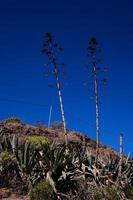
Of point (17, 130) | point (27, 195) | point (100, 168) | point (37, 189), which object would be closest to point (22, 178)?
point (27, 195)

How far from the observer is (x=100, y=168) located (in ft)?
68.7

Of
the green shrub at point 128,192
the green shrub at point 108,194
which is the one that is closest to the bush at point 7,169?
the green shrub at point 108,194

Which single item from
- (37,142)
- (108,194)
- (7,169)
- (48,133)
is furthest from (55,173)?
(48,133)

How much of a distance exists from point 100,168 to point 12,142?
149 inches

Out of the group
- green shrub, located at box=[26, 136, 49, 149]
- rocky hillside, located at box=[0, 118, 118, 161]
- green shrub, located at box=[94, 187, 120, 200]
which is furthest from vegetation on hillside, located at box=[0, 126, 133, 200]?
rocky hillside, located at box=[0, 118, 118, 161]

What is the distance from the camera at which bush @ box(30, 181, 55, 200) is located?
57.0 feet

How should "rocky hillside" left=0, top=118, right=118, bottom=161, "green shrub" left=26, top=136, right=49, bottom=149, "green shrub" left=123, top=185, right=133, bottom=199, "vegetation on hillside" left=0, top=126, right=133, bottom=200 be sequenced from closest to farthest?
"green shrub" left=123, top=185, right=133, bottom=199 → "vegetation on hillside" left=0, top=126, right=133, bottom=200 → "green shrub" left=26, top=136, right=49, bottom=149 → "rocky hillside" left=0, top=118, right=118, bottom=161

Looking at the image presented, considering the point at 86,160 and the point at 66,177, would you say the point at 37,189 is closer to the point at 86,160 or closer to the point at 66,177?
the point at 66,177

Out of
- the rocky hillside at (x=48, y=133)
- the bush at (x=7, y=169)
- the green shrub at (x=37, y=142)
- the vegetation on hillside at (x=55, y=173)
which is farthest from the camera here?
the rocky hillside at (x=48, y=133)

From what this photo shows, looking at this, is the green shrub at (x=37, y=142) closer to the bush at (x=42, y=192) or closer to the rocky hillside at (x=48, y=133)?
the bush at (x=42, y=192)

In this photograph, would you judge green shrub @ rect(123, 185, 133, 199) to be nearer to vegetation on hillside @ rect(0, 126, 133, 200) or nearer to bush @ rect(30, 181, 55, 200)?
vegetation on hillside @ rect(0, 126, 133, 200)

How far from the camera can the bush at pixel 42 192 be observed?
1736 centimetres

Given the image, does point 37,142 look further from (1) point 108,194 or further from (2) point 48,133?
(1) point 108,194

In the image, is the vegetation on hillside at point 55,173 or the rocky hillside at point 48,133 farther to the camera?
the rocky hillside at point 48,133
